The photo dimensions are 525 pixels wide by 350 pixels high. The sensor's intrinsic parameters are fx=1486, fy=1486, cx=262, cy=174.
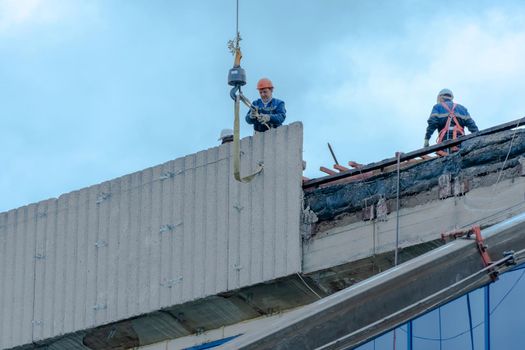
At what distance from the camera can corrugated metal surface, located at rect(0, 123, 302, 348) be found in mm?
21969

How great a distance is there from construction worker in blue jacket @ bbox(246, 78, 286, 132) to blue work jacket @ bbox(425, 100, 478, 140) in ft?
7.76

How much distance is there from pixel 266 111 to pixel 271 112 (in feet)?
0.28

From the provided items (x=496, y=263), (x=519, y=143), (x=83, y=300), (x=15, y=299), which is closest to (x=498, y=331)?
(x=496, y=263)

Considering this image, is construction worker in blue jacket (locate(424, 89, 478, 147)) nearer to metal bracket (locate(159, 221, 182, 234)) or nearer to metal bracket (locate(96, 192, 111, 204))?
metal bracket (locate(159, 221, 182, 234))

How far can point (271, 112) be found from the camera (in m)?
23.1

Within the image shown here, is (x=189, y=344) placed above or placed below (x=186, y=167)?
below

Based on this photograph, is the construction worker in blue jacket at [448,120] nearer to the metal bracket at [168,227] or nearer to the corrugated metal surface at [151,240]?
the corrugated metal surface at [151,240]

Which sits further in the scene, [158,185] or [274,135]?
[158,185]

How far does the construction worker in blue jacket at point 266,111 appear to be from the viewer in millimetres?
22922

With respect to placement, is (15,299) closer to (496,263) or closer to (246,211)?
(246,211)

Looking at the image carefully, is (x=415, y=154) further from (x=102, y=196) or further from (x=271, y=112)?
(x=102, y=196)

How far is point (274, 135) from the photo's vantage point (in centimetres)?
2214

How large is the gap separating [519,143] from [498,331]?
4.82 metres

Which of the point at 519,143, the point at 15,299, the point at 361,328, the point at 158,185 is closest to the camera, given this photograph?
the point at 361,328
